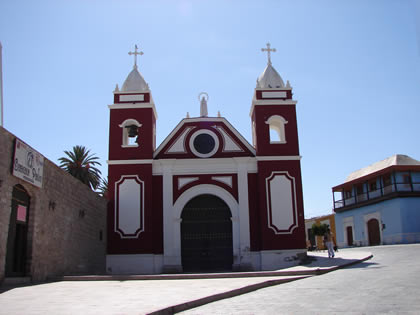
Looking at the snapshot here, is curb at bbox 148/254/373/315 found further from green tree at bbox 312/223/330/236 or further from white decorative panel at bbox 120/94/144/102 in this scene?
green tree at bbox 312/223/330/236

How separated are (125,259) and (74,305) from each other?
42.9 ft

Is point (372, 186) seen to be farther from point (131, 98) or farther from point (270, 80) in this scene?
point (131, 98)

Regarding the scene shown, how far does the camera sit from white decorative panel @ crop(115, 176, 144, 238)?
21.6 metres

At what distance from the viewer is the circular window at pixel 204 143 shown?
22828 millimetres

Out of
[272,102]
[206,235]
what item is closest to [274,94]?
[272,102]

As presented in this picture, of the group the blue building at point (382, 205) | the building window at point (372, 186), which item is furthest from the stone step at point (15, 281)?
the building window at point (372, 186)

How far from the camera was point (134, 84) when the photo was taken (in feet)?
78.4

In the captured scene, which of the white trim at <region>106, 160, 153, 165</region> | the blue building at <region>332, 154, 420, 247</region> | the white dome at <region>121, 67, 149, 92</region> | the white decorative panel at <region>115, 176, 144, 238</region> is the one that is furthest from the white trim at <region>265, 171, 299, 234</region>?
the blue building at <region>332, 154, 420, 247</region>

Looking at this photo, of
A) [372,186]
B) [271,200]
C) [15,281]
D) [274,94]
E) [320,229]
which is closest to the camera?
[15,281]

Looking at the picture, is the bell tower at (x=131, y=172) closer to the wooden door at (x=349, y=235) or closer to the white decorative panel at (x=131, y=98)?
the white decorative panel at (x=131, y=98)

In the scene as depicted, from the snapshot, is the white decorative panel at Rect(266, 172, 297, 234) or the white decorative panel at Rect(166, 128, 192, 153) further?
the white decorative panel at Rect(166, 128, 192, 153)

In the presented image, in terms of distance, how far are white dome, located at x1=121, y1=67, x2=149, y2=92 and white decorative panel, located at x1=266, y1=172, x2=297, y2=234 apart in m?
8.14

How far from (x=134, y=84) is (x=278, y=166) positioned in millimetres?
8649

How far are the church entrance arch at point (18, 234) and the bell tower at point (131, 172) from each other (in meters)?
7.68
